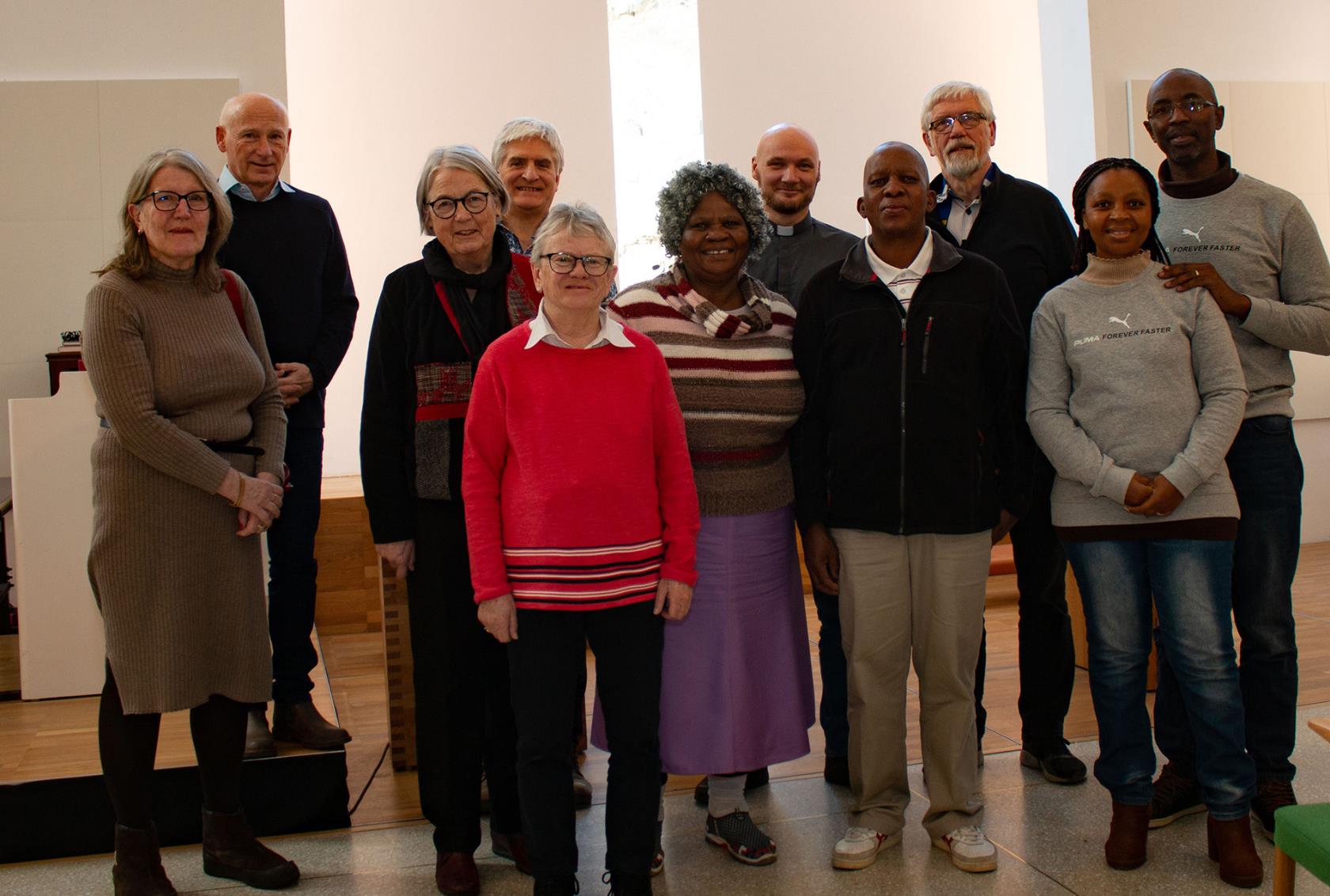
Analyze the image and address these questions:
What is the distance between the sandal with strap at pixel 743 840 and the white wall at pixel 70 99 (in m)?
3.81

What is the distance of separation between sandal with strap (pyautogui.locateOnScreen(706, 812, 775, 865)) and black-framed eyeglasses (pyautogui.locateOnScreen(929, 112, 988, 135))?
188cm

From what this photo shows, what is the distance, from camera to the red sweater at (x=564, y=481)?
7.28ft

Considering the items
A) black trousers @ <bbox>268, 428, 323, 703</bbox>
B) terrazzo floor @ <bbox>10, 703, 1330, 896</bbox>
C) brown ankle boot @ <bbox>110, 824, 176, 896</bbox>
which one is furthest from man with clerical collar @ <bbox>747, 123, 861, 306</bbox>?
brown ankle boot @ <bbox>110, 824, 176, 896</bbox>

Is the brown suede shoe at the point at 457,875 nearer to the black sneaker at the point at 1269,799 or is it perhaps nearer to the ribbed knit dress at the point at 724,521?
the ribbed knit dress at the point at 724,521

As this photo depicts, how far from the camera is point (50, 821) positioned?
109 inches

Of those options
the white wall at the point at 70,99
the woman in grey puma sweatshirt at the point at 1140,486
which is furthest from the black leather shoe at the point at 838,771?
the white wall at the point at 70,99

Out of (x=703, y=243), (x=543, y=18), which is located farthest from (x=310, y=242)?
(x=543, y=18)

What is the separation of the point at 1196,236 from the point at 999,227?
1.61 ft

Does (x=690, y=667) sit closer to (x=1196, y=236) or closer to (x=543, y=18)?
(x=1196, y=236)

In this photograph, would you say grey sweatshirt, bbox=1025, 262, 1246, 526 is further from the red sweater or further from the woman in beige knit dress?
the woman in beige knit dress

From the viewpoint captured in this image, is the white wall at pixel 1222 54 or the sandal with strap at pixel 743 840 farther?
the white wall at pixel 1222 54

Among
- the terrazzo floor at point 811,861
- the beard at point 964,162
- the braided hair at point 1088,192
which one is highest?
the beard at point 964,162

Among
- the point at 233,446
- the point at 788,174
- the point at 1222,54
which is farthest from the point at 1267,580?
the point at 1222,54

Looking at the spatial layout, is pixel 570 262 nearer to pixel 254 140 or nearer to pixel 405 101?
pixel 254 140
